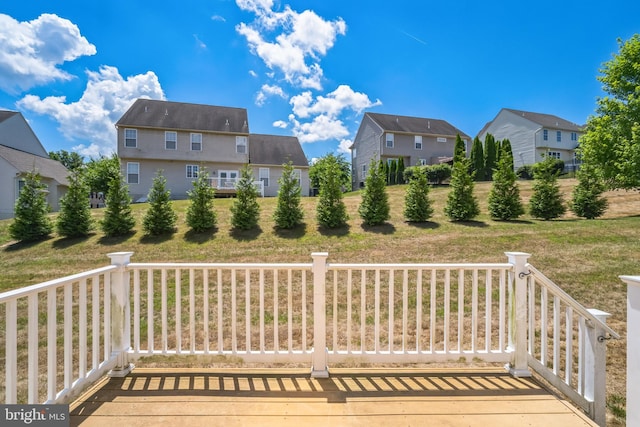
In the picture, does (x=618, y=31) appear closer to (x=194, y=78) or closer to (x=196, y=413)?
(x=194, y=78)

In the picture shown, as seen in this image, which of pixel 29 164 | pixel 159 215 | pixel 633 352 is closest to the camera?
pixel 633 352

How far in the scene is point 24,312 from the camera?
5645 millimetres

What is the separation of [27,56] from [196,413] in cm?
1471

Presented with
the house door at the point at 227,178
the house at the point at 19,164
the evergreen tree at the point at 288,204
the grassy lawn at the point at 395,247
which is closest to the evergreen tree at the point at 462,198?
the grassy lawn at the point at 395,247

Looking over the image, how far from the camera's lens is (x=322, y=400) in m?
2.56

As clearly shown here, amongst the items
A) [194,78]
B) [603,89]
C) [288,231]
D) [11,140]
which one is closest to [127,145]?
[11,140]

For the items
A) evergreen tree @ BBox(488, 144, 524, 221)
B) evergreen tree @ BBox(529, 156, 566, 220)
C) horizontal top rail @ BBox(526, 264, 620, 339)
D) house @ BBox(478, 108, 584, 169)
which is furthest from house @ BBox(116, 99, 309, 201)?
house @ BBox(478, 108, 584, 169)

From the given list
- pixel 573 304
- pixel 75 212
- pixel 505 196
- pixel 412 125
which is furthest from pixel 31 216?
pixel 412 125

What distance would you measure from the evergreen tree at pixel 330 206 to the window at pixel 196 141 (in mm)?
14748

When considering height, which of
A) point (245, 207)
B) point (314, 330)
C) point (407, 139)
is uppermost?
point (407, 139)

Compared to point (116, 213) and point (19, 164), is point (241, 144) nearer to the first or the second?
point (116, 213)

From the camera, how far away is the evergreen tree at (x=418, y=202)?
435 inches

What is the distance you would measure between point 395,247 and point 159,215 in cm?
791

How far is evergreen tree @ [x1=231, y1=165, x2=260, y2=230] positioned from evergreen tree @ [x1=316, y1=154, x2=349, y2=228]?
7.66 ft
